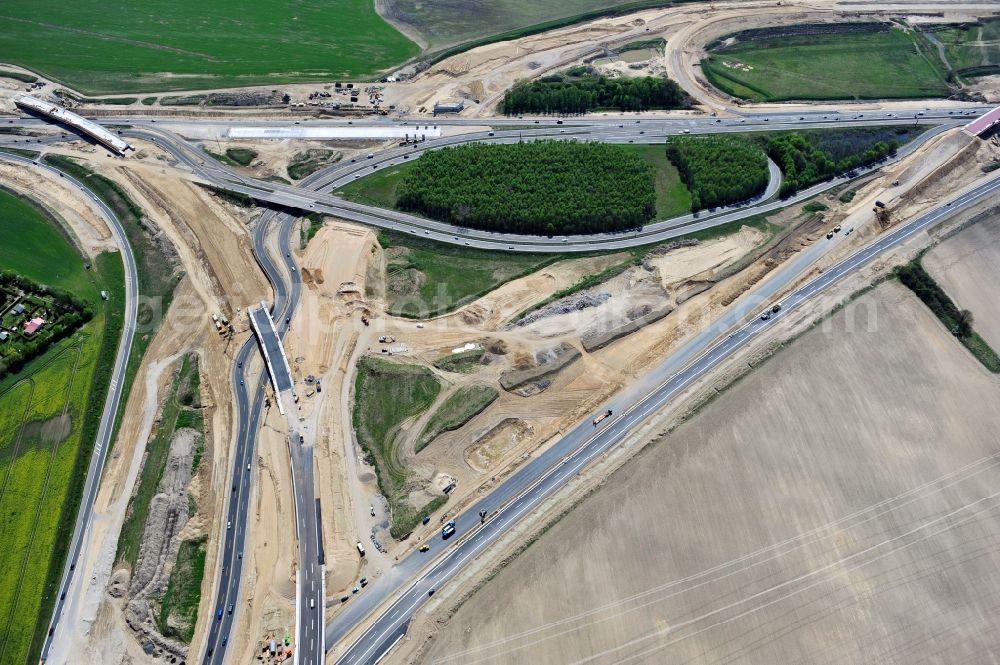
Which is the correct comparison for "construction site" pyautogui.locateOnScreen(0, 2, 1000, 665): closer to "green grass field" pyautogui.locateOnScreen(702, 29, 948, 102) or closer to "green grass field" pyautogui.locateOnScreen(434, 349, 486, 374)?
"green grass field" pyautogui.locateOnScreen(434, 349, 486, 374)

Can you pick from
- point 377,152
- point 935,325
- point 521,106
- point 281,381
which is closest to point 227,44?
point 377,152

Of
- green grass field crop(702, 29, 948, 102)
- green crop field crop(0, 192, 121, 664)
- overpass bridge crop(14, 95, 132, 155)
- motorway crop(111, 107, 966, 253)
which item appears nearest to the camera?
green crop field crop(0, 192, 121, 664)

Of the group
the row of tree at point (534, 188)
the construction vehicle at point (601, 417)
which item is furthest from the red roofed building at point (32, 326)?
the construction vehicle at point (601, 417)

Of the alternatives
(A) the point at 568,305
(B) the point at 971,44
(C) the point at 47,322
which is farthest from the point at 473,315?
(B) the point at 971,44

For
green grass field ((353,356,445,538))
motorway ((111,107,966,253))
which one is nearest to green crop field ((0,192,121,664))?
motorway ((111,107,966,253))

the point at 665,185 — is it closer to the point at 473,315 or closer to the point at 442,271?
the point at 442,271

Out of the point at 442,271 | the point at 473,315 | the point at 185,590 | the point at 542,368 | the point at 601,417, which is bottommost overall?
the point at 185,590
